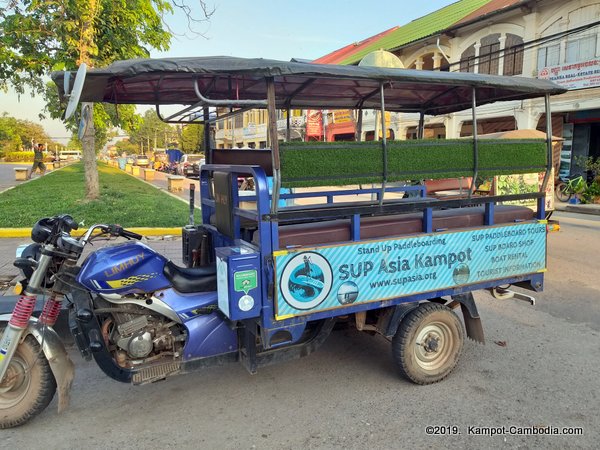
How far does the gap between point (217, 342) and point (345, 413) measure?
1.00 meters

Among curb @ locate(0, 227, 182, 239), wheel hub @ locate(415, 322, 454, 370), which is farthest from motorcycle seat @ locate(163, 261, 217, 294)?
curb @ locate(0, 227, 182, 239)

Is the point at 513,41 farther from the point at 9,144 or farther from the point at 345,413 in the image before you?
the point at 9,144

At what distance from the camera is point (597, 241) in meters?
9.45

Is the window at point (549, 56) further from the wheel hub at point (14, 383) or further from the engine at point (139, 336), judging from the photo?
the wheel hub at point (14, 383)

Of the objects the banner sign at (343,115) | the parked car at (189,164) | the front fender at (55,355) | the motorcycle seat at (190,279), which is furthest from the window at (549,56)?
the parked car at (189,164)

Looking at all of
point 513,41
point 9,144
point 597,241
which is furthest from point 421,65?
point 9,144

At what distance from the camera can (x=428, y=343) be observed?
355 centimetres

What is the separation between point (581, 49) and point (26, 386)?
1872 centimetres

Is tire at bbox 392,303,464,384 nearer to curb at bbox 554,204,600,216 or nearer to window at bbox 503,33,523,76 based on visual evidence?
curb at bbox 554,204,600,216

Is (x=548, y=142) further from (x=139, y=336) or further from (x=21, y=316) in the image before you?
(x=21, y=316)

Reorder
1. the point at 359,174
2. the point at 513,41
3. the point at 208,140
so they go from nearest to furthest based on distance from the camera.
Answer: the point at 359,174, the point at 208,140, the point at 513,41

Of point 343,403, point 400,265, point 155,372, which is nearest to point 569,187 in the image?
point 400,265

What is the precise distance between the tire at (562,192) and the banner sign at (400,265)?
15.2m

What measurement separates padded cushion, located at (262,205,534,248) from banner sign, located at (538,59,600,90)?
14031mm
